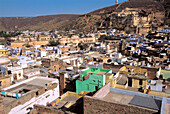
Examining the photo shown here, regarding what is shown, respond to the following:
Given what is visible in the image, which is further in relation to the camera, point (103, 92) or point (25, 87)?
point (25, 87)

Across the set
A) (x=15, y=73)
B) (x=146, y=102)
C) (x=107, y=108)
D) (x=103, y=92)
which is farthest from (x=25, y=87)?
(x=146, y=102)

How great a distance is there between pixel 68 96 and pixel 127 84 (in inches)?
132

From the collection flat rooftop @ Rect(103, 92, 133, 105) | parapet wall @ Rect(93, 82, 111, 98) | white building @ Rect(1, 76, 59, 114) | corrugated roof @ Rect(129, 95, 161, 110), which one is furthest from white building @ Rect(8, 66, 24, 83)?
corrugated roof @ Rect(129, 95, 161, 110)

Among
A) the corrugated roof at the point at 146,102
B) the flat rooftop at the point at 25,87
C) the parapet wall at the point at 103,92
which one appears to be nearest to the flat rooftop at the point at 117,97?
the parapet wall at the point at 103,92

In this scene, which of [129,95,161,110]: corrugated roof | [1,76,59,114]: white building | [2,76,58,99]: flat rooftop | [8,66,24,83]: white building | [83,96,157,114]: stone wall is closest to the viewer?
[83,96,157,114]: stone wall

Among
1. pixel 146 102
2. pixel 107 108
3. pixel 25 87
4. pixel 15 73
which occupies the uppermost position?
pixel 15 73

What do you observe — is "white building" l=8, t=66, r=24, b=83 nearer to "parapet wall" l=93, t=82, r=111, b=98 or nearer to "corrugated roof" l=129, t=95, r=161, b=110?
"parapet wall" l=93, t=82, r=111, b=98

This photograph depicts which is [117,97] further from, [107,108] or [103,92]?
[107,108]

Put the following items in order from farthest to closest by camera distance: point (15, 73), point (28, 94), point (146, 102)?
point (15, 73) → point (28, 94) → point (146, 102)

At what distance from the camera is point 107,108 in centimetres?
601

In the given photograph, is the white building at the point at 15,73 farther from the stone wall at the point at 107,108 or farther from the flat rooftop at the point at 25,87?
the stone wall at the point at 107,108

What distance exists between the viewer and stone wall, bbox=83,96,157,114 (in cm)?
555

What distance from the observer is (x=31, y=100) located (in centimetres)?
852

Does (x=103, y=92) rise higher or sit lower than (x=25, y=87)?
higher
